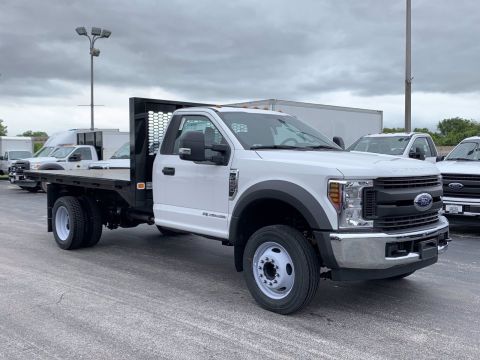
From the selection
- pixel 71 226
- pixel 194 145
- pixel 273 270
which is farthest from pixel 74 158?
pixel 273 270

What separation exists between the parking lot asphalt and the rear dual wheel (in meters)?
0.40

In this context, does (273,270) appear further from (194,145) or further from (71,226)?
(71,226)

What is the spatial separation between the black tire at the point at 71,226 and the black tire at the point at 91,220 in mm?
84

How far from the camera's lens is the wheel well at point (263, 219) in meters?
5.33

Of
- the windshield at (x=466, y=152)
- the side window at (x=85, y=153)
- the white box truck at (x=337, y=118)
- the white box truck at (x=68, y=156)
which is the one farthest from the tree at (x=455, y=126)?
the windshield at (x=466, y=152)

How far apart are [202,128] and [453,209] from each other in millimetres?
5473

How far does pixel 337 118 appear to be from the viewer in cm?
1886

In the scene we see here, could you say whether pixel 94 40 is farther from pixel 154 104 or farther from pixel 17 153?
pixel 154 104

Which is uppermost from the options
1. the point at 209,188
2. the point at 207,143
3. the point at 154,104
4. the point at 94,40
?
the point at 94,40

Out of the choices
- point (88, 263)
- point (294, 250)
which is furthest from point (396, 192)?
point (88, 263)

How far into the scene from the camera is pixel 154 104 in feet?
24.1

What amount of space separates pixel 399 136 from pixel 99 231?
26.7 ft

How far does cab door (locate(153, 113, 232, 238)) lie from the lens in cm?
580

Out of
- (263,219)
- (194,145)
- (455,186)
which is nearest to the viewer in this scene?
(194,145)
